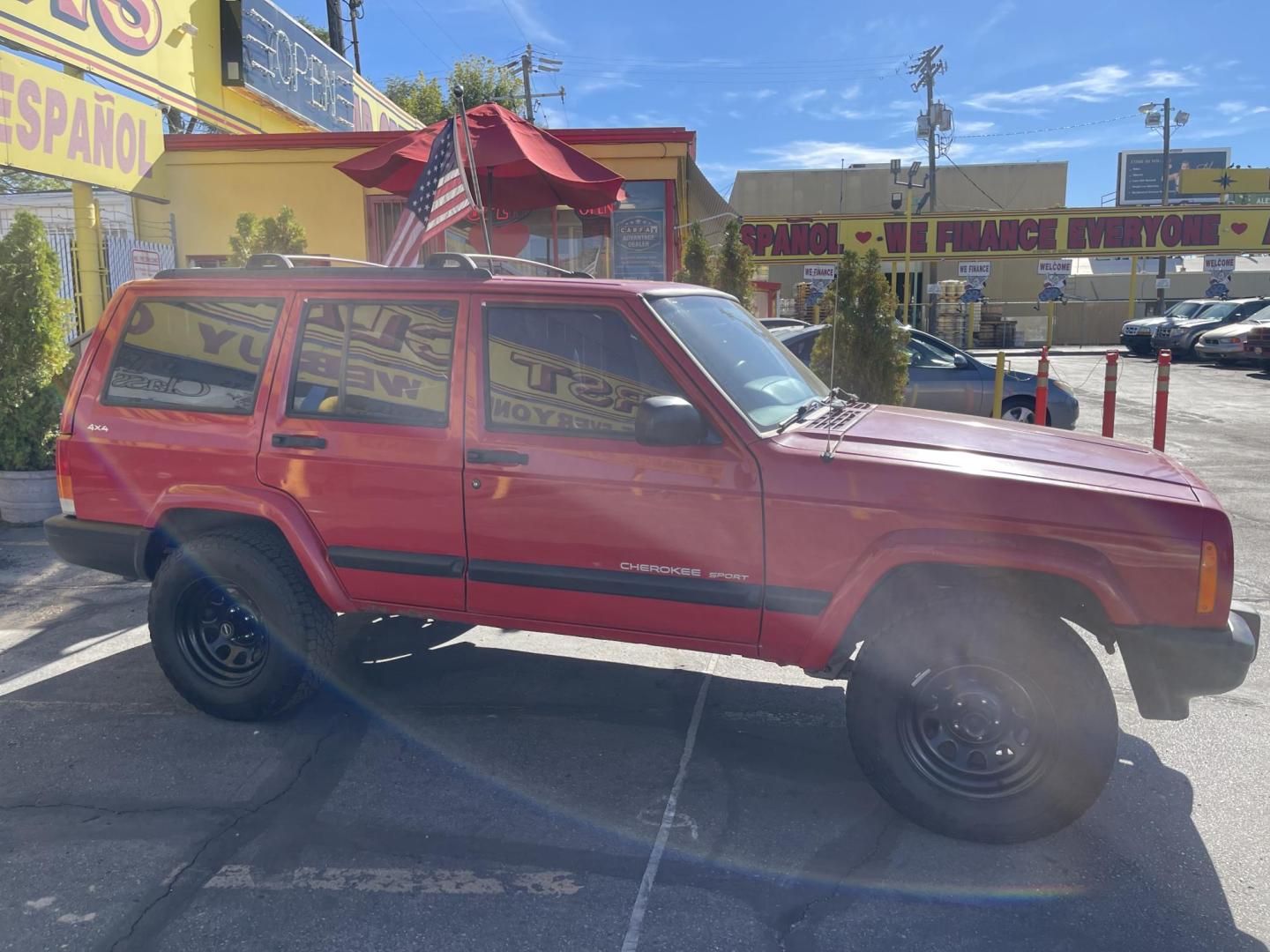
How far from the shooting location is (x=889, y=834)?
3.40m

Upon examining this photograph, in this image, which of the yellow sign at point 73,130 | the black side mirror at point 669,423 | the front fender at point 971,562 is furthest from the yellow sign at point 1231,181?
the black side mirror at point 669,423

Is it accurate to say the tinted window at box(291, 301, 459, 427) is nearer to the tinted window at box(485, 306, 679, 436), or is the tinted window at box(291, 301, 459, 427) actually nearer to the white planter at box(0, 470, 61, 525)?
the tinted window at box(485, 306, 679, 436)

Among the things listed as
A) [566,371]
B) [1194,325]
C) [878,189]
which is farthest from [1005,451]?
[878,189]

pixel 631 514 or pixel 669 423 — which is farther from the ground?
pixel 669 423

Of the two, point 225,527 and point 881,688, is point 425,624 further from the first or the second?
point 881,688

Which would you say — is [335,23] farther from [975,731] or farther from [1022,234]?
[975,731]

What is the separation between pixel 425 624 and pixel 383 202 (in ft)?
30.8

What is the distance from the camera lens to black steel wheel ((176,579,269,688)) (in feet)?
13.8

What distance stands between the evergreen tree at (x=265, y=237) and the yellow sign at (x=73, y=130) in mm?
1789

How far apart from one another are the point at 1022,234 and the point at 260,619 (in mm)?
27254

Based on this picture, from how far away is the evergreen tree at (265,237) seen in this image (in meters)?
10.7

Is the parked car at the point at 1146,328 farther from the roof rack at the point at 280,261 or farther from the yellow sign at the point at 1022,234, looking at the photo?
the roof rack at the point at 280,261

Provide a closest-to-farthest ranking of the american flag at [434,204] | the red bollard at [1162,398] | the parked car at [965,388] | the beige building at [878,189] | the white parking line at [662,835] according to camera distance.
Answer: the white parking line at [662,835] → the american flag at [434,204] → the red bollard at [1162,398] → the parked car at [965,388] → the beige building at [878,189]

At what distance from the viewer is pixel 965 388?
10.7 metres
